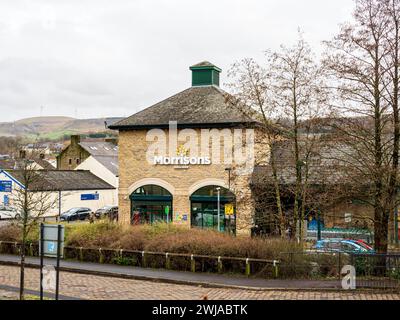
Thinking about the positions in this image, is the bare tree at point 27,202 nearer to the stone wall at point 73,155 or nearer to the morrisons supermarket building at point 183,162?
the morrisons supermarket building at point 183,162

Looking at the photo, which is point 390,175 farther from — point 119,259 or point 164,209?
point 164,209

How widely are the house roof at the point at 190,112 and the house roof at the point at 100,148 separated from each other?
28.6 meters

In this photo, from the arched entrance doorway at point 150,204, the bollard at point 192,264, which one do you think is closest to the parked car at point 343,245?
the bollard at point 192,264

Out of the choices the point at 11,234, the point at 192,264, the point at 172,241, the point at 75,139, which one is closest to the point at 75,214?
the point at 11,234

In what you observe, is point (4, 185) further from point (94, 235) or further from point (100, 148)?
point (94, 235)

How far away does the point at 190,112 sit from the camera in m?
36.6

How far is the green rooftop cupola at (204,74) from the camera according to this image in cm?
3941

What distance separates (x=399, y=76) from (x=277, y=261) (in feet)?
25.0

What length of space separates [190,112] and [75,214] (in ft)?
57.5

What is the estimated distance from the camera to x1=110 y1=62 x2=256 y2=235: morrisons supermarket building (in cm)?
3466

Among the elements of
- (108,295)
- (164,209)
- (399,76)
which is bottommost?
(108,295)

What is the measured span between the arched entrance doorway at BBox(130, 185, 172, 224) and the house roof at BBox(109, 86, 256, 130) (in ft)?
14.4

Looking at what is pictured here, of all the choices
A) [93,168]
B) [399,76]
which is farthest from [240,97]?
[93,168]
